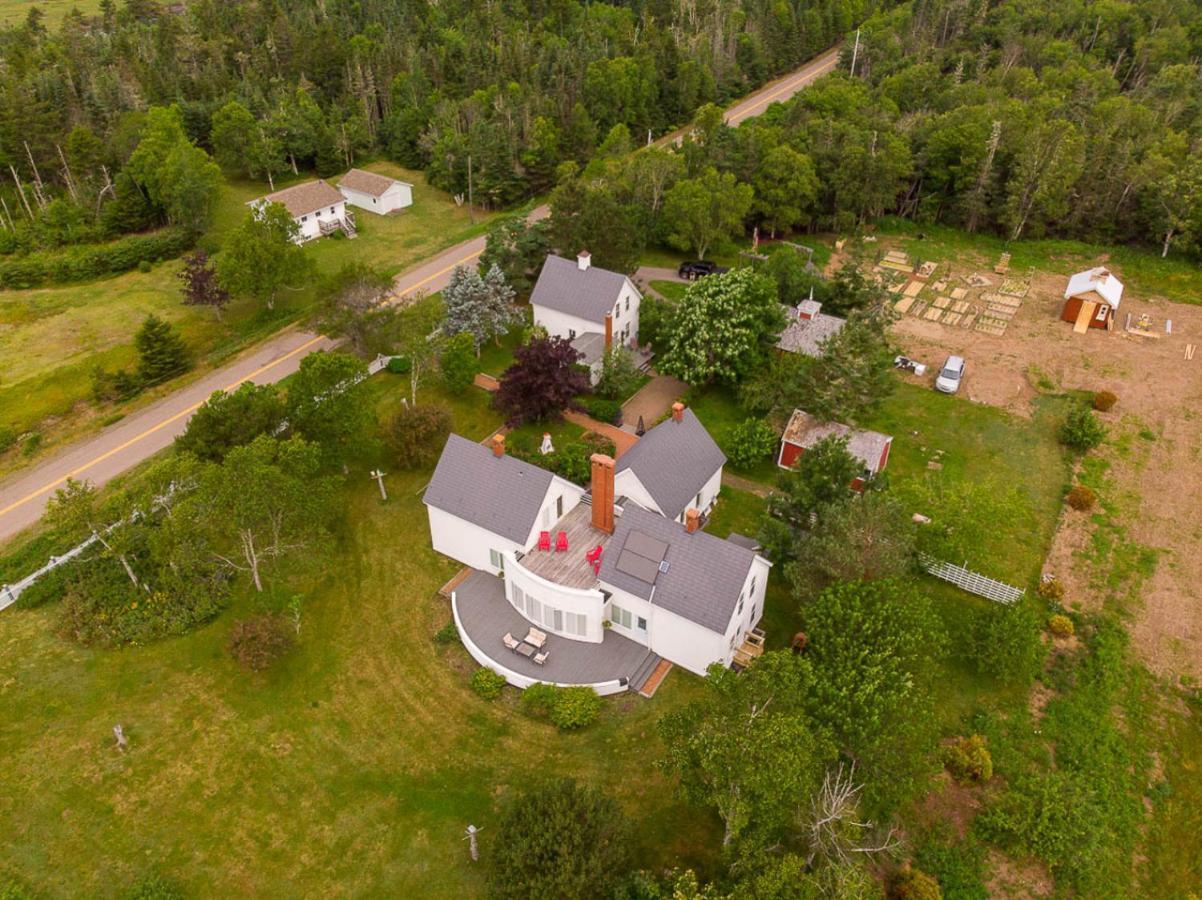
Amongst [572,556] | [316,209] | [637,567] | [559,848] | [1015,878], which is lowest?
[1015,878]

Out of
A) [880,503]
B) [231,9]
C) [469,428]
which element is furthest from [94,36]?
[880,503]

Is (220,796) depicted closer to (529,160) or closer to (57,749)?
(57,749)

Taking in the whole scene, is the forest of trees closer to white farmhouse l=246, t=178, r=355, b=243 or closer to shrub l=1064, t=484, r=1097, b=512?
white farmhouse l=246, t=178, r=355, b=243

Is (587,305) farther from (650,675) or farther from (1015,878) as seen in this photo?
(1015,878)

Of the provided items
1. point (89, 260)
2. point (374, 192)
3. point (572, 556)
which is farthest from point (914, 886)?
point (89, 260)

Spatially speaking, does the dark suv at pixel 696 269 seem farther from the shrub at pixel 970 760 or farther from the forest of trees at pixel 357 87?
the shrub at pixel 970 760

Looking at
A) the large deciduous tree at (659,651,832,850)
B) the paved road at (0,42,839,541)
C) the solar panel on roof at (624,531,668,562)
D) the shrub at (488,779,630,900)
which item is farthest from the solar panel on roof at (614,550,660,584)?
the paved road at (0,42,839,541)
